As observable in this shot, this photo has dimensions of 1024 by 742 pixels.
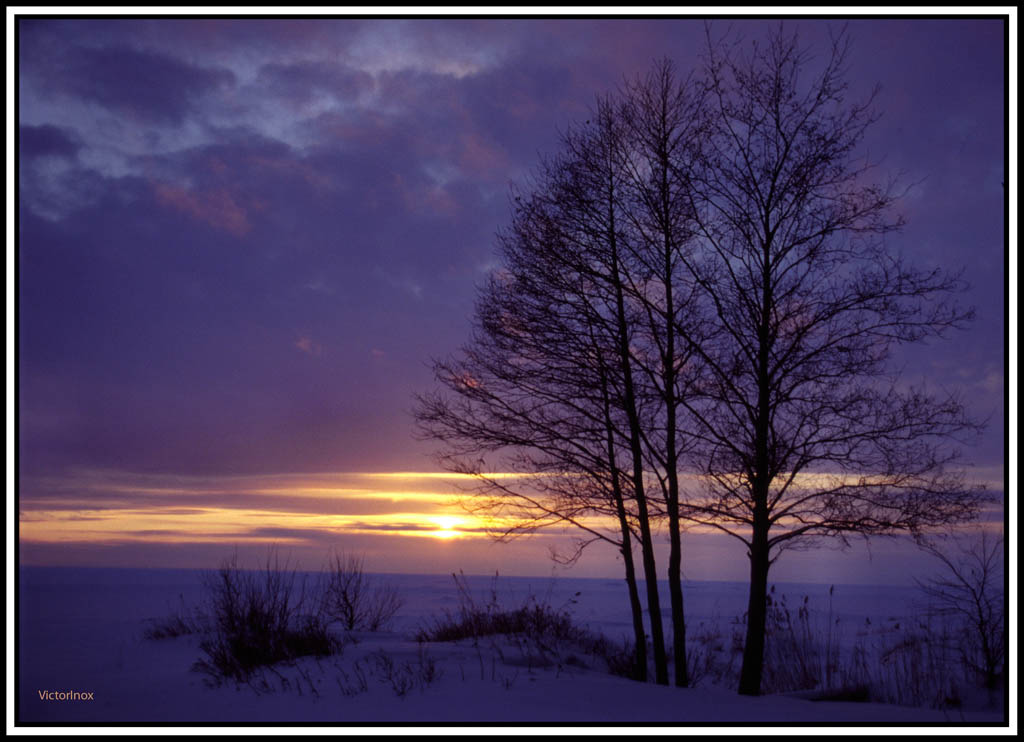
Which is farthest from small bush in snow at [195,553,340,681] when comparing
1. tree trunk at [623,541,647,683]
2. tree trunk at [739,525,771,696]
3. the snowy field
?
tree trunk at [739,525,771,696]

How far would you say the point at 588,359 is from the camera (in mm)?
11289

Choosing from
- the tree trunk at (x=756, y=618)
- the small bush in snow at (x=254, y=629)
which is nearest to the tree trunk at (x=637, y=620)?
the tree trunk at (x=756, y=618)

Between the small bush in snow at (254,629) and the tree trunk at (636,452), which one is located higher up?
the tree trunk at (636,452)

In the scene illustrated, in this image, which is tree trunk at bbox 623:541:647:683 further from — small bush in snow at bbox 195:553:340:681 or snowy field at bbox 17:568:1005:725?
small bush in snow at bbox 195:553:340:681

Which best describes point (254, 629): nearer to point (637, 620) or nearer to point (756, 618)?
point (637, 620)

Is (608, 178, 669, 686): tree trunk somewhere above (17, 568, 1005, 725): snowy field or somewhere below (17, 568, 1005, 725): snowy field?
above

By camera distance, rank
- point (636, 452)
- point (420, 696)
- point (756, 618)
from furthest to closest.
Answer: point (636, 452), point (756, 618), point (420, 696)

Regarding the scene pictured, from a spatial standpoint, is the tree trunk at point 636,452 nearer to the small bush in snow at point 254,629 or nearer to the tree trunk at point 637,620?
the tree trunk at point 637,620

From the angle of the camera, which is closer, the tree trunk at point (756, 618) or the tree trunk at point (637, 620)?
the tree trunk at point (756, 618)

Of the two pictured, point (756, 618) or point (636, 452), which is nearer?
point (756, 618)

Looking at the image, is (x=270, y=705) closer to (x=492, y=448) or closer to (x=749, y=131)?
(x=492, y=448)

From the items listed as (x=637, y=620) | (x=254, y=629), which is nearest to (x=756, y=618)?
(x=637, y=620)

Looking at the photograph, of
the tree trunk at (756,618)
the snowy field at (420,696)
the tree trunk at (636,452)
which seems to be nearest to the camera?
the snowy field at (420,696)
